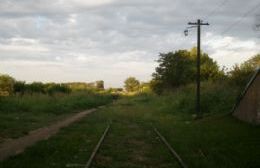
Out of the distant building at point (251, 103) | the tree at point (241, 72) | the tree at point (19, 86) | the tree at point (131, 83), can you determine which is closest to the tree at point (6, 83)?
the tree at point (19, 86)

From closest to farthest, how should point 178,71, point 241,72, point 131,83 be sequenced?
point 241,72 < point 178,71 < point 131,83

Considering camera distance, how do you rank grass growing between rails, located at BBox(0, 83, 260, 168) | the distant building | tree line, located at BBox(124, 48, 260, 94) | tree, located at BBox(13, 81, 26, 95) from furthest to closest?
tree line, located at BBox(124, 48, 260, 94)
tree, located at BBox(13, 81, 26, 95)
the distant building
grass growing between rails, located at BBox(0, 83, 260, 168)

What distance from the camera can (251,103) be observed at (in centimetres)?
2228

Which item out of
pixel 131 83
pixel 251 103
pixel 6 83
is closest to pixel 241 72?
pixel 251 103

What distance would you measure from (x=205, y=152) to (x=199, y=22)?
21.9m

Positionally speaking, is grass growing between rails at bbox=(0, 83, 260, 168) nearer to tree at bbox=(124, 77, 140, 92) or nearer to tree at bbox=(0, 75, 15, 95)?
tree at bbox=(0, 75, 15, 95)

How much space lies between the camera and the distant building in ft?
69.9

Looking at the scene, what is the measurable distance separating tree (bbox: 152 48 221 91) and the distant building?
47.7 meters

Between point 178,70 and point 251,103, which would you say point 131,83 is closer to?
point 178,70

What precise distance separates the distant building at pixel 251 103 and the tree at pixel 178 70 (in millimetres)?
47657

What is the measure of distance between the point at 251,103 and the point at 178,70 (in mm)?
51976

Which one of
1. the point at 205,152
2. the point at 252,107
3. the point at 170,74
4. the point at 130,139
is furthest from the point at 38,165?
the point at 170,74

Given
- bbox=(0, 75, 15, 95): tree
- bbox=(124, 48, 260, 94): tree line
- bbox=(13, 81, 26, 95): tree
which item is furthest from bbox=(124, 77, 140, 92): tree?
bbox=(0, 75, 15, 95): tree

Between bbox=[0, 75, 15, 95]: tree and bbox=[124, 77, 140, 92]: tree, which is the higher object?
bbox=[124, 77, 140, 92]: tree
